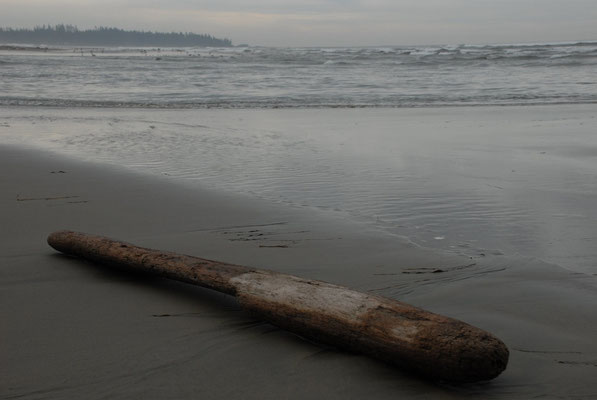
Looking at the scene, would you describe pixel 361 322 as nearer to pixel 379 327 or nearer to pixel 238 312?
pixel 379 327

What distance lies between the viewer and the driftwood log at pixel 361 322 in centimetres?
183

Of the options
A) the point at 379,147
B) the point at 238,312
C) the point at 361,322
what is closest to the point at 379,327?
the point at 361,322

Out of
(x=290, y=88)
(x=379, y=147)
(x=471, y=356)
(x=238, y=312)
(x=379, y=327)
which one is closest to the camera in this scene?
(x=471, y=356)

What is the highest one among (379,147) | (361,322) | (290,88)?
(361,322)

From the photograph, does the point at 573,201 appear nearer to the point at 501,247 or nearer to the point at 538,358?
the point at 501,247

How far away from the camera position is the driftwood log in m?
1.83

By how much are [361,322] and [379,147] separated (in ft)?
18.4

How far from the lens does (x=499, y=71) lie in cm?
2406

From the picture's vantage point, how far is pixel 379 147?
7500 millimetres

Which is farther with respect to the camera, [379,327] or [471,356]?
[379,327]

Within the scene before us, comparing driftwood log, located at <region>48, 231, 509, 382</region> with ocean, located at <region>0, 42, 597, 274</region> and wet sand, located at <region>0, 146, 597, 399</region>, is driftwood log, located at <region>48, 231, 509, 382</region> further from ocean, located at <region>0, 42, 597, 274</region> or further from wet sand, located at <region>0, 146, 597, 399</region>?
ocean, located at <region>0, 42, 597, 274</region>

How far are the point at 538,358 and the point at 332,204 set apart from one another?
267 centimetres

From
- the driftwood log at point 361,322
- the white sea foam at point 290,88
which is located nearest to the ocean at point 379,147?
the white sea foam at point 290,88

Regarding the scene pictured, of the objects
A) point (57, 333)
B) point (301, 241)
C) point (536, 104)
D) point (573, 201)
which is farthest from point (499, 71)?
point (57, 333)
